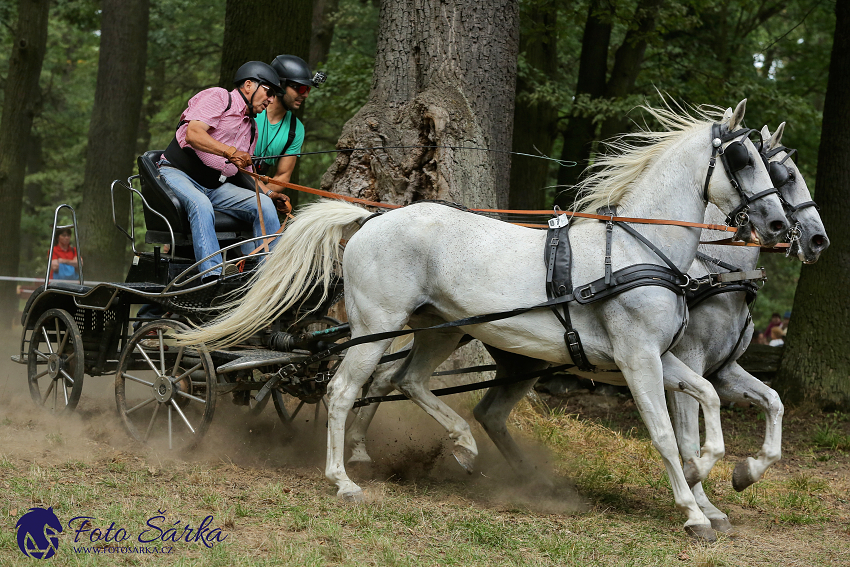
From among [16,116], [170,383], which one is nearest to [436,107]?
[170,383]

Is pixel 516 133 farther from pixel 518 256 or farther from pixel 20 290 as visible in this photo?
pixel 20 290

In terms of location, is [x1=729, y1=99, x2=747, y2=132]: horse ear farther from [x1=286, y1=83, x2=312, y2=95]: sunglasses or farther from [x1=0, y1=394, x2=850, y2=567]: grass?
[x1=286, y1=83, x2=312, y2=95]: sunglasses

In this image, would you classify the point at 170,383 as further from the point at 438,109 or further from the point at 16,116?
the point at 16,116

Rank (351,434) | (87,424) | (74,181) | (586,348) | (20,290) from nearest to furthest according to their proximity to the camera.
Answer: (586,348), (351,434), (87,424), (20,290), (74,181)

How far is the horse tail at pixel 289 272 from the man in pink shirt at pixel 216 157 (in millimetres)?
508

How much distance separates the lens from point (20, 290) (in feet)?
54.4

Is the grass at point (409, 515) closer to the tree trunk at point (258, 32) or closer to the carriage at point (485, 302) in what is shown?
the carriage at point (485, 302)

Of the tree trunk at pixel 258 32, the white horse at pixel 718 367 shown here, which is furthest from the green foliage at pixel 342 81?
the white horse at pixel 718 367

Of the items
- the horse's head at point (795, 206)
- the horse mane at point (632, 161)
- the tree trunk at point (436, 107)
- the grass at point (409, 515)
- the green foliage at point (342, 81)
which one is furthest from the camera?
the green foliage at point (342, 81)

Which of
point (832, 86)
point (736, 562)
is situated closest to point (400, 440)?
point (736, 562)

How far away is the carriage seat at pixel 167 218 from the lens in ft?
19.0

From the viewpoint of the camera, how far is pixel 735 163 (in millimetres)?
4426

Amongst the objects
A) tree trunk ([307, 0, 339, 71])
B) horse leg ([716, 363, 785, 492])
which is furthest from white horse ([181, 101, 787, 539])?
tree trunk ([307, 0, 339, 71])

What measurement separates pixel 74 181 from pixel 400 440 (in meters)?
20.1
